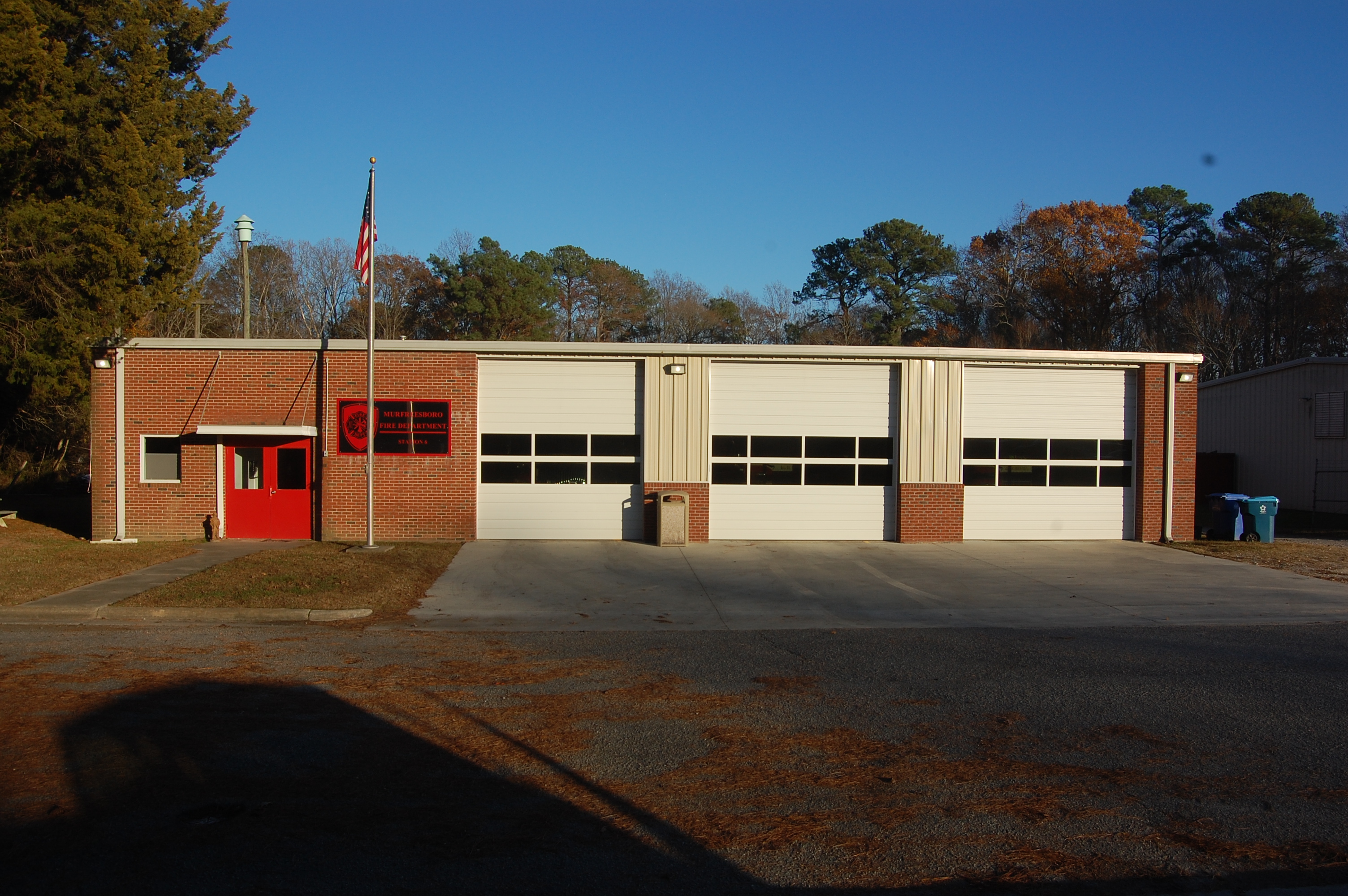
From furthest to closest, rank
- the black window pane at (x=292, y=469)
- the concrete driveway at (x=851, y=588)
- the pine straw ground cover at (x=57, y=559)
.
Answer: the black window pane at (x=292, y=469) → the pine straw ground cover at (x=57, y=559) → the concrete driveway at (x=851, y=588)

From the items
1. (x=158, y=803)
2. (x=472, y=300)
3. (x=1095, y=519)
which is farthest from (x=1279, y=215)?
(x=158, y=803)

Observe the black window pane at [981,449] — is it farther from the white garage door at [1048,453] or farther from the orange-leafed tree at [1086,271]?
the orange-leafed tree at [1086,271]

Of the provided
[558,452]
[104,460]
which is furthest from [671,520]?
[104,460]

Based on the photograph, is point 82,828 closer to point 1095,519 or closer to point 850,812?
point 850,812

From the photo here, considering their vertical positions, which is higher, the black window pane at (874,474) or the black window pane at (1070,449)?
the black window pane at (1070,449)

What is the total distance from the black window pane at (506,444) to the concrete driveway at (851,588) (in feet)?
6.01

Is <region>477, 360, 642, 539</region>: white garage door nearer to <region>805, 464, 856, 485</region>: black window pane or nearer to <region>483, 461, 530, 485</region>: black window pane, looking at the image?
<region>483, 461, 530, 485</region>: black window pane

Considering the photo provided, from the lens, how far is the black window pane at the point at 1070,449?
1891 cm

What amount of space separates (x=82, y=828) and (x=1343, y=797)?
6.92 meters

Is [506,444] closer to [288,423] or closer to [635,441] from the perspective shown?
[635,441]

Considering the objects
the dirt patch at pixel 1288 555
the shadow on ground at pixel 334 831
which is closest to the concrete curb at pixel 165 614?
the shadow on ground at pixel 334 831

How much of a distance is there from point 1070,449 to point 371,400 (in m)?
13.9

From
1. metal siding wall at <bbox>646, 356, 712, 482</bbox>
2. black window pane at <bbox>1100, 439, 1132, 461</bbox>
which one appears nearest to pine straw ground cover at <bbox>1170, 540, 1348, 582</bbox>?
black window pane at <bbox>1100, 439, 1132, 461</bbox>

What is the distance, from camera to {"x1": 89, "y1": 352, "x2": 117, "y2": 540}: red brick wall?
17.2 m
